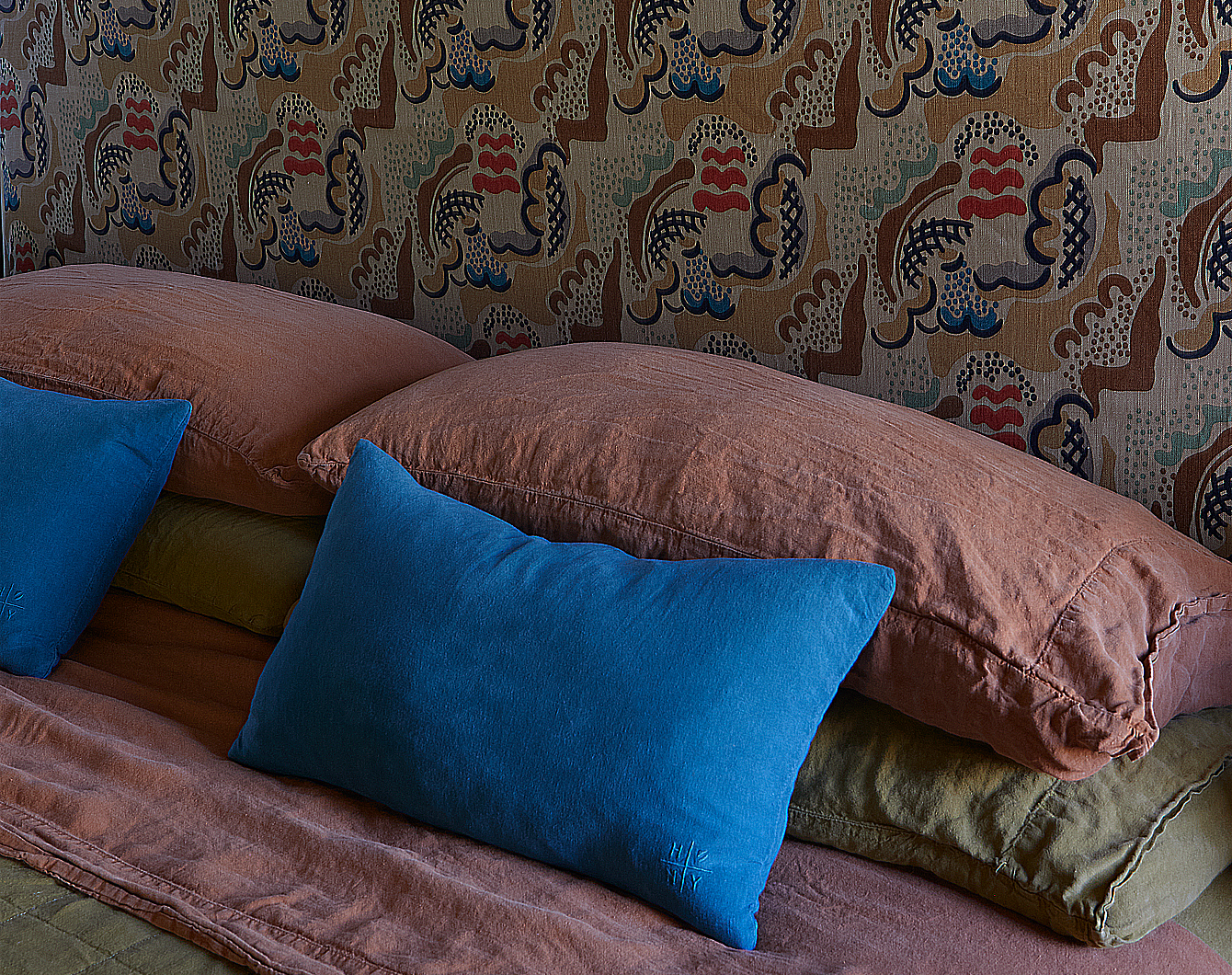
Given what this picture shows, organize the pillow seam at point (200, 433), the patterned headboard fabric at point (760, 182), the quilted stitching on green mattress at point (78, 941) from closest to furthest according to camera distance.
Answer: the quilted stitching on green mattress at point (78, 941) < the patterned headboard fabric at point (760, 182) < the pillow seam at point (200, 433)

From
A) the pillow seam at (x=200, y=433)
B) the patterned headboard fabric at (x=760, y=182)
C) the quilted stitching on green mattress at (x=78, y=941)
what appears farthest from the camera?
the pillow seam at (x=200, y=433)

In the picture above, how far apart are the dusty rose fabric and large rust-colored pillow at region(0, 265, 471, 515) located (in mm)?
351

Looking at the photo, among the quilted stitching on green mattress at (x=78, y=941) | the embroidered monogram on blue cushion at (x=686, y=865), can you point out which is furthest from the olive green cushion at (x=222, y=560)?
the embroidered monogram on blue cushion at (x=686, y=865)

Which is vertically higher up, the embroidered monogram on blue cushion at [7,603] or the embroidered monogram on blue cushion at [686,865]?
the embroidered monogram on blue cushion at [686,865]

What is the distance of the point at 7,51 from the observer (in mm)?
1999

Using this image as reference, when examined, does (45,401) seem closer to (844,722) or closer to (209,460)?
(209,460)

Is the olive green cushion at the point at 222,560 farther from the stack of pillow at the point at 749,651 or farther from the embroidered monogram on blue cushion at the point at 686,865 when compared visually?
the embroidered monogram on blue cushion at the point at 686,865

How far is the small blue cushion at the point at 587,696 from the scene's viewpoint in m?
0.76

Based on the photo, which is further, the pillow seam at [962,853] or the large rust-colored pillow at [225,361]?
the large rust-colored pillow at [225,361]

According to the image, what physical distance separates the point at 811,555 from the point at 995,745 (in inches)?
8.0

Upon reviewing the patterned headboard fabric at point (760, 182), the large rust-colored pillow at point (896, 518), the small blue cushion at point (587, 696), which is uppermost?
the patterned headboard fabric at point (760, 182)

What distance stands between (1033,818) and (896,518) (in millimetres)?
251

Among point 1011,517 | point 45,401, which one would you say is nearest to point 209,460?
point 45,401

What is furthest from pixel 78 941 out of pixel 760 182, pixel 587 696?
pixel 760 182
